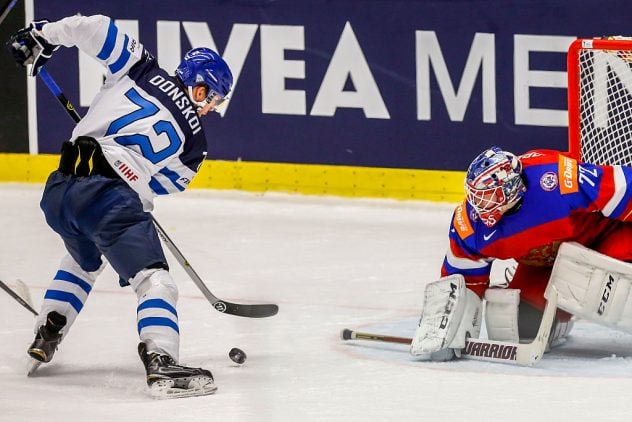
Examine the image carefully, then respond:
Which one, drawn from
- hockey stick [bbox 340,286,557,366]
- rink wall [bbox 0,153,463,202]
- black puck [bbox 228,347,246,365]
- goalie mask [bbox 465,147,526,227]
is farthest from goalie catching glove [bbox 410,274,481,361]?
rink wall [bbox 0,153,463,202]

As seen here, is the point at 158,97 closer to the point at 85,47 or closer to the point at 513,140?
the point at 85,47

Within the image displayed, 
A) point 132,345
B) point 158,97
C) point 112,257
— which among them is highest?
point 158,97

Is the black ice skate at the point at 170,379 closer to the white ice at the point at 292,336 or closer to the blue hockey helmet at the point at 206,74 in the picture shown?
the white ice at the point at 292,336

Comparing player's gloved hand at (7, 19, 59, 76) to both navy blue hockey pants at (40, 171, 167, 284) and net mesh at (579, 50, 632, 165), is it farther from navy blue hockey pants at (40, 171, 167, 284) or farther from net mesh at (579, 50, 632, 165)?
net mesh at (579, 50, 632, 165)

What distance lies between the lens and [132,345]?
5273 mm

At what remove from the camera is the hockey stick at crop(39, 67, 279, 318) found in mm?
5070

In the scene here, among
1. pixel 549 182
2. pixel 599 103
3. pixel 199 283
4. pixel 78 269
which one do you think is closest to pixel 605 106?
pixel 599 103

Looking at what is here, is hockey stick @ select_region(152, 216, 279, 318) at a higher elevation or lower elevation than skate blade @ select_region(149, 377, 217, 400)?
higher

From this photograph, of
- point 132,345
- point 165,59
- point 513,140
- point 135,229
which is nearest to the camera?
point 135,229

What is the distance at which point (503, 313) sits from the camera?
489cm

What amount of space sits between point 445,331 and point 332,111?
2.77 meters

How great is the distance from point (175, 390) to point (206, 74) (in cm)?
98

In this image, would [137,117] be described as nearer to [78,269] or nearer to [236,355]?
[78,269]

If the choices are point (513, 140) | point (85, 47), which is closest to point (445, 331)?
point (85, 47)
